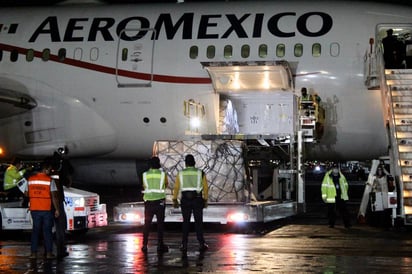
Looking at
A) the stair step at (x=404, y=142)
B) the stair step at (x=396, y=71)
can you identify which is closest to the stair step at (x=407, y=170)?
the stair step at (x=404, y=142)

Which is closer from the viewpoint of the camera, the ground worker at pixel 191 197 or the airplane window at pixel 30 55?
the ground worker at pixel 191 197

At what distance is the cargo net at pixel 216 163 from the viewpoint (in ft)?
52.8

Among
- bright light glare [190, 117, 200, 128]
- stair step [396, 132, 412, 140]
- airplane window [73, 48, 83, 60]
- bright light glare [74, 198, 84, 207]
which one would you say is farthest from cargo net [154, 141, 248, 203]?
airplane window [73, 48, 83, 60]

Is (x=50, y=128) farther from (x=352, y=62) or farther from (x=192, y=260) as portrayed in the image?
(x=192, y=260)

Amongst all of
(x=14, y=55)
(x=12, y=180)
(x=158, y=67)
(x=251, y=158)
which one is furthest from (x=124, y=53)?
(x=12, y=180)

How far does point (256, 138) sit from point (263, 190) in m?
2.43

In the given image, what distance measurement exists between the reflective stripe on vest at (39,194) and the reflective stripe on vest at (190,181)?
6.67 ft

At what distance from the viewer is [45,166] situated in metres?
11.8

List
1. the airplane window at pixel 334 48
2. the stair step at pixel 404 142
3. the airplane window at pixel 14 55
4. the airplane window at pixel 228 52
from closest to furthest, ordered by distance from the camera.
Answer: the stair step at pixel 404 142, the airplane window at pixel 334 48, the airplane window at pixel 228 52, the airplane window at pixel 14 55

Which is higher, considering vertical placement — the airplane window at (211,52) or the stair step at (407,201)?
the airplane window at (211,52)

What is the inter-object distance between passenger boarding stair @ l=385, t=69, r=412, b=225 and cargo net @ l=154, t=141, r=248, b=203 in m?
3.17

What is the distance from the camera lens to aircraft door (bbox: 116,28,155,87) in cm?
1934

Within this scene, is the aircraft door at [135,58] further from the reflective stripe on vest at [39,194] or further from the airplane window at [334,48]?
the reflective stripe on vest at [39,194]

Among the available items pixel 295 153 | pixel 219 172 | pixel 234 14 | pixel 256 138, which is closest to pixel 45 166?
pixel 219 172
